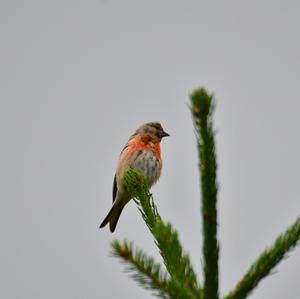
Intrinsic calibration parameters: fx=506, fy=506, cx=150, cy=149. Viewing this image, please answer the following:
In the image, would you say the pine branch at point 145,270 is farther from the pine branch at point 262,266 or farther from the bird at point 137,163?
the bird at point 137,163

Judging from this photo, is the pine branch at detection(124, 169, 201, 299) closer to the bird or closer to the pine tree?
the pine tree

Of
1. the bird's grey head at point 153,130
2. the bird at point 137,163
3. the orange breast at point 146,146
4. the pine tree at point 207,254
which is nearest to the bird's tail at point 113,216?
the bird at point 137,163

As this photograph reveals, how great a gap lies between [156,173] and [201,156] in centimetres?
540

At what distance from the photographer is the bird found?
698 cm

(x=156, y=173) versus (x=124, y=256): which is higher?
(x=156, y=173)

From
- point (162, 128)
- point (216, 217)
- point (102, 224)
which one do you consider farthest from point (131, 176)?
point (162, 128)

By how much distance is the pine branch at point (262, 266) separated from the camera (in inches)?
67.2

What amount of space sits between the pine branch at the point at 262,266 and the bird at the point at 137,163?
5.11m

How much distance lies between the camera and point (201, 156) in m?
1.64

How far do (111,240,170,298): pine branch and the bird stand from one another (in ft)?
16.7

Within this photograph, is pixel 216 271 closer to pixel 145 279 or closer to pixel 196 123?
pixel 145 279

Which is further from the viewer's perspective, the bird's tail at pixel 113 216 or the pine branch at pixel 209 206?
the bird's tail at pixel 113 216

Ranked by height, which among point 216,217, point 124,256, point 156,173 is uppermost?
point 156,173

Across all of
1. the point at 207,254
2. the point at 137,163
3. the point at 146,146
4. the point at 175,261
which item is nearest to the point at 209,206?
the point at 207,254
